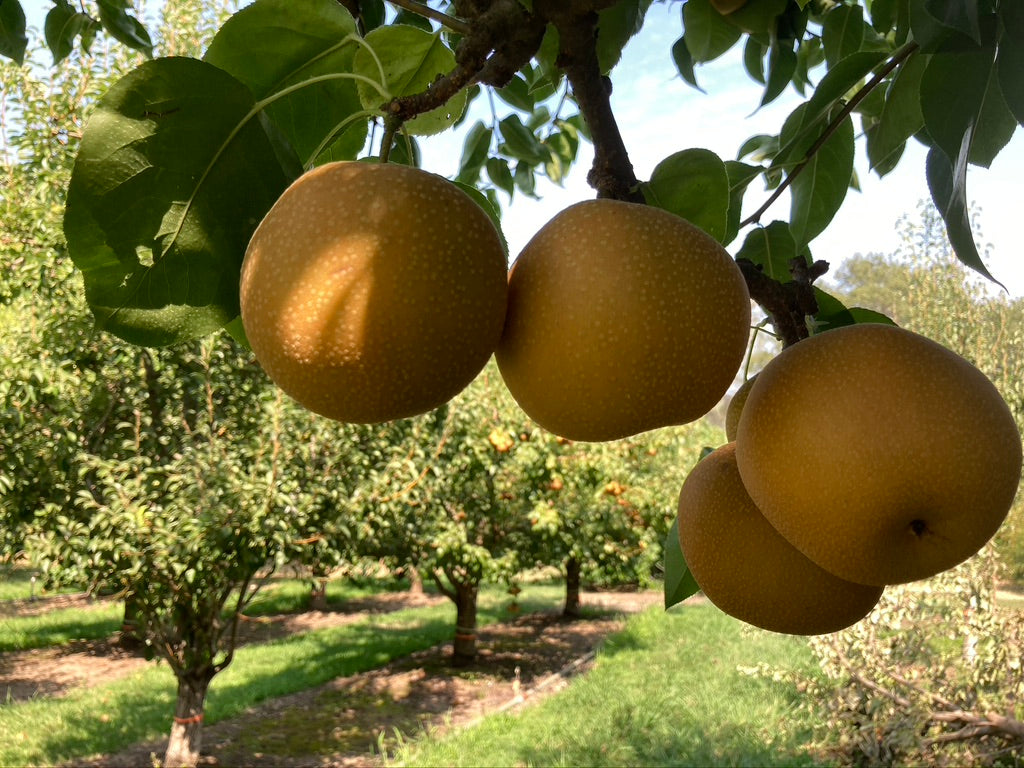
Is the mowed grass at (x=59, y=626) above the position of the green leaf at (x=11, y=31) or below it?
below

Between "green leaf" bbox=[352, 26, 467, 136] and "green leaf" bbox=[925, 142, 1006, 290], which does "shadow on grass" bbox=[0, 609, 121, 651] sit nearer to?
"green leaf" bbox=[352, 26, 467, 136]

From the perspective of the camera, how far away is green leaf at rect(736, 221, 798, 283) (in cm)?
119

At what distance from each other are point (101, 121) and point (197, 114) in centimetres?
8

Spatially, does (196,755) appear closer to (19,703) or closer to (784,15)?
(19,703)

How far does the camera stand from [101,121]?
70 cm

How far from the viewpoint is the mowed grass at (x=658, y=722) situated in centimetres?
654

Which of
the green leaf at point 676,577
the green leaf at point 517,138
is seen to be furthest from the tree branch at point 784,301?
the green leaf at point 517,138

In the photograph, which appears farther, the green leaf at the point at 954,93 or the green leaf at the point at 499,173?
the green leaf at the point at 499,173

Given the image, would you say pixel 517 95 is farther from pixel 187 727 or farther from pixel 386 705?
pixel 386 705

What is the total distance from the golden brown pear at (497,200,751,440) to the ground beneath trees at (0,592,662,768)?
756 centimetres

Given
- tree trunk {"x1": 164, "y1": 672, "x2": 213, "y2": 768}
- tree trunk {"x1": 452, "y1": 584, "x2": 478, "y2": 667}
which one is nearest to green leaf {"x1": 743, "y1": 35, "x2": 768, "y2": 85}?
tree trunk {"x1": 164, "y1": 672, "x2": 213, "y2": 768}

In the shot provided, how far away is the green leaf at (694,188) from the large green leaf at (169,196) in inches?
15.5

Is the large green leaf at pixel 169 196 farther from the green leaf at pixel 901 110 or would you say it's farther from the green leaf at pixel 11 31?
the green leaf at pixel 11 31

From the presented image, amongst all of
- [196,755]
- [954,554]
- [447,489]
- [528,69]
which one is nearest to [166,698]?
[196,755]
